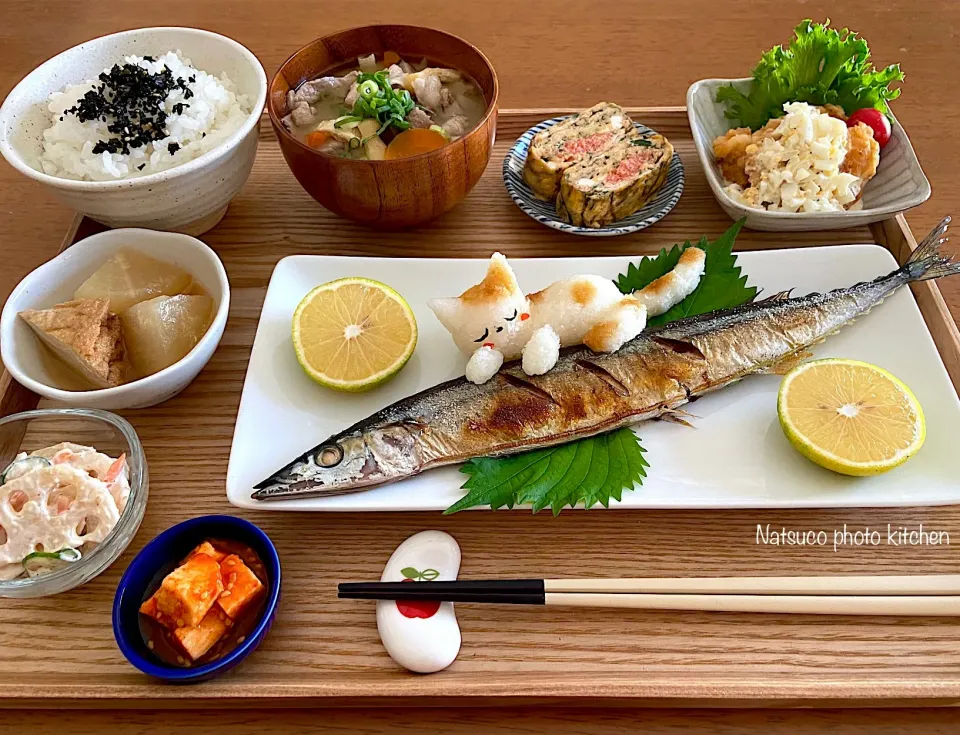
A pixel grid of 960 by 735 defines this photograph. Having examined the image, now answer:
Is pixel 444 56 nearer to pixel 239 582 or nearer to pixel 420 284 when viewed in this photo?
pixel 420 284

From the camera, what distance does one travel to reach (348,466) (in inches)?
59.1

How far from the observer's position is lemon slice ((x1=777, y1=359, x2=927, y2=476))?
1.49 m

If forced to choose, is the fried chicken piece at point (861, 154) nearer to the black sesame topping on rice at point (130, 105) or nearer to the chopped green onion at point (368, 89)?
the chopped green onion at point (368, 89)

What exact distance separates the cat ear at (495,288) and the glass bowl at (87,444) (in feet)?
2.61

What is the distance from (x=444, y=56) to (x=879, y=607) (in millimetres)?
1807

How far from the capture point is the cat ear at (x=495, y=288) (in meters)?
1.64

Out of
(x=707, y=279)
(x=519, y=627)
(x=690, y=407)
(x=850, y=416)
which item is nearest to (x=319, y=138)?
(x=707, y=279)

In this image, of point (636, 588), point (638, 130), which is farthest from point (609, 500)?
point (638, 130)

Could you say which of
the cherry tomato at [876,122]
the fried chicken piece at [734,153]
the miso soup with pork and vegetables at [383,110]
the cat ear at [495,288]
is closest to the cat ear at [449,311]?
the cat ear at [495,288]

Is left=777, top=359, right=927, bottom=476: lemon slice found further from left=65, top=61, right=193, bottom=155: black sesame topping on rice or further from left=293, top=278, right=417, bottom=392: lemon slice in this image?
left=65, top=61, right=193, bottom=155: black sesame topping on rice

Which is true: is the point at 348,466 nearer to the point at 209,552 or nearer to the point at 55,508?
the point at 209,552

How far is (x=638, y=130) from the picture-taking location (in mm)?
2229

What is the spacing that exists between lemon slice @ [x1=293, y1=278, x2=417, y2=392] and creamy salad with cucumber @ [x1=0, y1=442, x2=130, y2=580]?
1.55ft

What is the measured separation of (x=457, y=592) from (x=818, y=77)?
1.95 metres
